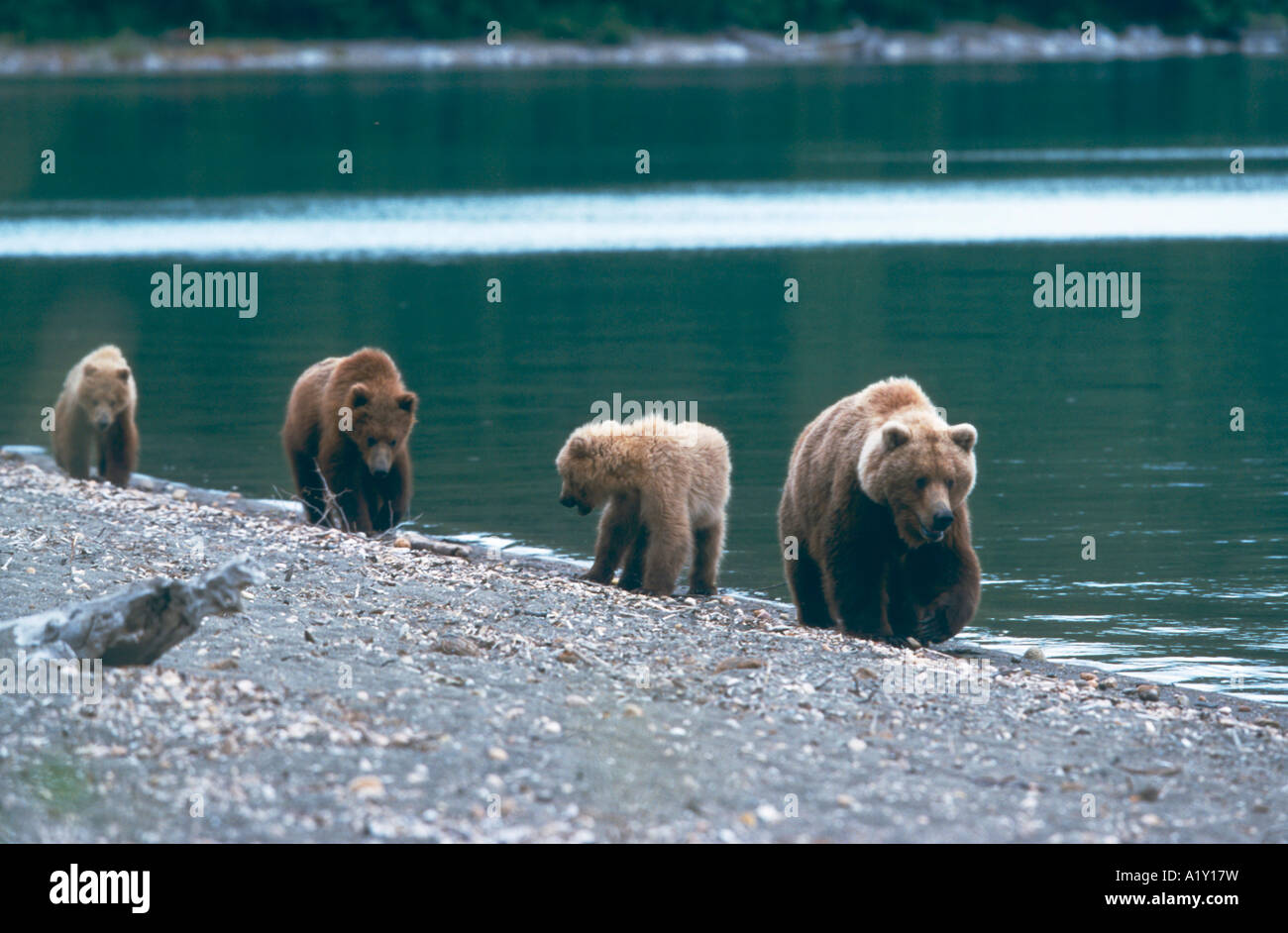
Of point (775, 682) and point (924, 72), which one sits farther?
point (924, 72)

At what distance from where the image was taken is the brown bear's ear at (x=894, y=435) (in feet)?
25.8

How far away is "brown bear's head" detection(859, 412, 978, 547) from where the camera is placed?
7.84 metres

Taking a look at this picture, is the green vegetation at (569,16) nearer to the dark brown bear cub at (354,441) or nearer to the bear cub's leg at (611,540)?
the dark brown bear cub at (354,441)

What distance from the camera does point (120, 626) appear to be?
6.12 m

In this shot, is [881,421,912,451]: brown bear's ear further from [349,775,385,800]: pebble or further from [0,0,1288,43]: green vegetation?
[0,0,1288,43]: green vegetation

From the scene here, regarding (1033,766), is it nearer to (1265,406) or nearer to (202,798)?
(202,798)

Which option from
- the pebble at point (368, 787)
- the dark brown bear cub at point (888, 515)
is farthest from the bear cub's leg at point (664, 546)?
the pebble at point (368, 787)

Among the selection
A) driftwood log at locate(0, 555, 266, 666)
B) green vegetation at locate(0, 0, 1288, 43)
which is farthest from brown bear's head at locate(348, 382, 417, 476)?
green vegetation at locate(0, 0, 1288, 43)

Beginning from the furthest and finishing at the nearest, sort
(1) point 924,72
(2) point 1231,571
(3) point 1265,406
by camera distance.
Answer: (1) point 924,72
(3) point 1265,406
(2) point 1231,571

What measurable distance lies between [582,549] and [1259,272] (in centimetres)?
1846

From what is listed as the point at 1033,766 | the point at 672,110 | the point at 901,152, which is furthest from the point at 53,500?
the point at 672,110

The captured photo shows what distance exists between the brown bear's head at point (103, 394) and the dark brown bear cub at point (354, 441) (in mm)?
2144

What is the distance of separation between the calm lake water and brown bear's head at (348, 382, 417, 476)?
1489 millimetres

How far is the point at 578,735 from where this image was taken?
5.98 meters
